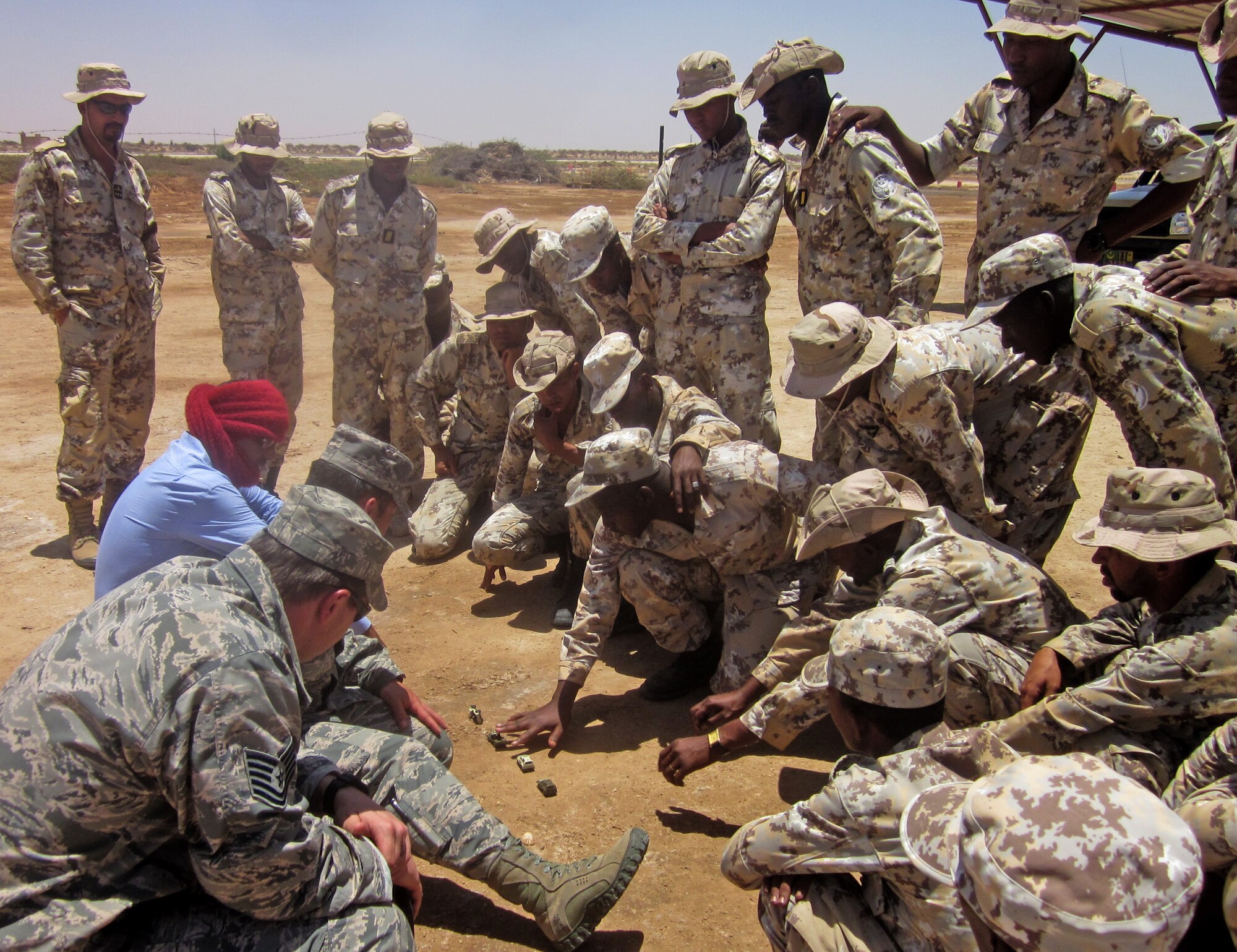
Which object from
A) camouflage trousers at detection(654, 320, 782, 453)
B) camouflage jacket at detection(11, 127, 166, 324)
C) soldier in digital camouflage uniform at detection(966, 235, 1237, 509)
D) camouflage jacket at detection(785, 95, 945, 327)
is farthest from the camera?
camouflage jacket at detection(11, 127, 166, 324)

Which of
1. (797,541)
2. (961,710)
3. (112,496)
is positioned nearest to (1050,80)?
(797,541)

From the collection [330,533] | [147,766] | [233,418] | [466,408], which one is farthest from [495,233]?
[147,766]

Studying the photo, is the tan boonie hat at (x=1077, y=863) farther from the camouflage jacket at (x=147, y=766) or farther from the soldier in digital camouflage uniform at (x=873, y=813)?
the camouflage jacket at (x=147, y=766)

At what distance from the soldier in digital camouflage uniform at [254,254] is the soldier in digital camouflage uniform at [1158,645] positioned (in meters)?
5.64

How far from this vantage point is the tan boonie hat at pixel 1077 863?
1.26 m

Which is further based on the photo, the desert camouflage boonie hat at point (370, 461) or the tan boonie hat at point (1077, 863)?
the desert camouflage boonie hat at point (370, 461)

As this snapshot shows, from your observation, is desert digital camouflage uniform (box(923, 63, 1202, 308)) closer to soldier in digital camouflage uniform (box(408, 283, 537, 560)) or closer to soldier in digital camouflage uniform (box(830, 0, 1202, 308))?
soldier in digital camouflage uniform (box(830, 0, 1202, 308))

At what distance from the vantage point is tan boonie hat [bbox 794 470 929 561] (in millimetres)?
3332

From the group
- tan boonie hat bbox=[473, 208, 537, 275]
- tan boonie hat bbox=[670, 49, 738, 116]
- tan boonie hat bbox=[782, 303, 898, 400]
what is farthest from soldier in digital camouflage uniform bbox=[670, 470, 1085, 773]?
tan boonie hat bbox=[473, 208, 537, 275]

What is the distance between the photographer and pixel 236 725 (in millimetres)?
2041

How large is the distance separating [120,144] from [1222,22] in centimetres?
620

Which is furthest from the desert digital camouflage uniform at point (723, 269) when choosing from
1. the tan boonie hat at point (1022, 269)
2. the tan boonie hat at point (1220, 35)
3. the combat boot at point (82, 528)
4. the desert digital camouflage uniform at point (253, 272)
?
the combat boot at point (82, 528)

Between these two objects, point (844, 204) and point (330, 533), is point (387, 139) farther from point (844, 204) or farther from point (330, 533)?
point (330, 533)

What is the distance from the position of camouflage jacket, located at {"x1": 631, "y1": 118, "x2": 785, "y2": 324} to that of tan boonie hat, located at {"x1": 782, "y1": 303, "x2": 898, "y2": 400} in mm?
1574
